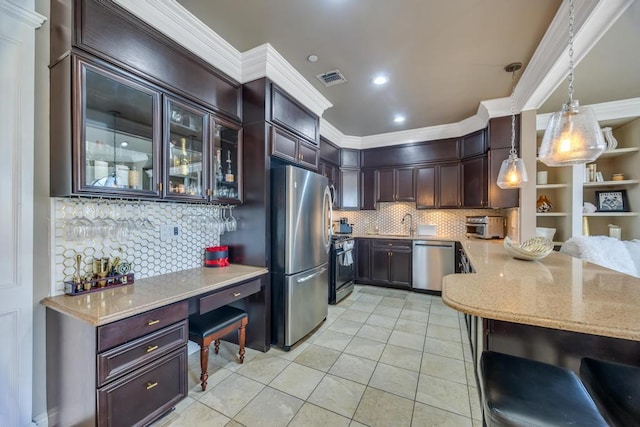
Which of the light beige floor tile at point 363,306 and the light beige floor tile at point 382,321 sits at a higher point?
the light beige floor tile at point 382,321

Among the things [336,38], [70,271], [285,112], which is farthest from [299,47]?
[70,271]

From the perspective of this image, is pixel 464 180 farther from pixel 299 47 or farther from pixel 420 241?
pixel 299 47

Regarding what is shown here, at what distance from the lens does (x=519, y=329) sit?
4.50 ft

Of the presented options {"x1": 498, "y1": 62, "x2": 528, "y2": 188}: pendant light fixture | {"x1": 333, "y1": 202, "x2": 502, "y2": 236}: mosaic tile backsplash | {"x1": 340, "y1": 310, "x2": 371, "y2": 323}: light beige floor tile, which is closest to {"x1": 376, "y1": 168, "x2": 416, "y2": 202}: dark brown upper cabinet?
{"x1": 333, "y1": 202, "x2": 502, "y2": 236}: mosaic tile backsplash

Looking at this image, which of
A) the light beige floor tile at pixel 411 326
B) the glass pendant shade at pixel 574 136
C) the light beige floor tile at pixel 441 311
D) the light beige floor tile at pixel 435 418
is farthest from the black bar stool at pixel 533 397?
the light beige floor tile at pixel 441 311

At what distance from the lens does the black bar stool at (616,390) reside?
98cm

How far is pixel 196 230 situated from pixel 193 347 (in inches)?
44.3

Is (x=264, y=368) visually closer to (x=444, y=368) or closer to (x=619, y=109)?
(x=444, y=368)

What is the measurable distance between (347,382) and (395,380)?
0.39m

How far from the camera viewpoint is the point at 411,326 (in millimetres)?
3014

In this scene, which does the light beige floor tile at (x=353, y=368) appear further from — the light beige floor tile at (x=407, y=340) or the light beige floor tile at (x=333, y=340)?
the light beige floor tile at (x=407, y=340)

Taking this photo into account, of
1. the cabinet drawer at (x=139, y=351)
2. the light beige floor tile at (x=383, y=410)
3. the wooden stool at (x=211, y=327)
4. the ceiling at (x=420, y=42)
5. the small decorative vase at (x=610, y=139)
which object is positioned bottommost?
the light beige floor tile at (x=383, y=410)

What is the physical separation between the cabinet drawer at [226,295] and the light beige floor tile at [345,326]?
1199mm

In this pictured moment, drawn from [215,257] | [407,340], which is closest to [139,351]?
[215,257]
